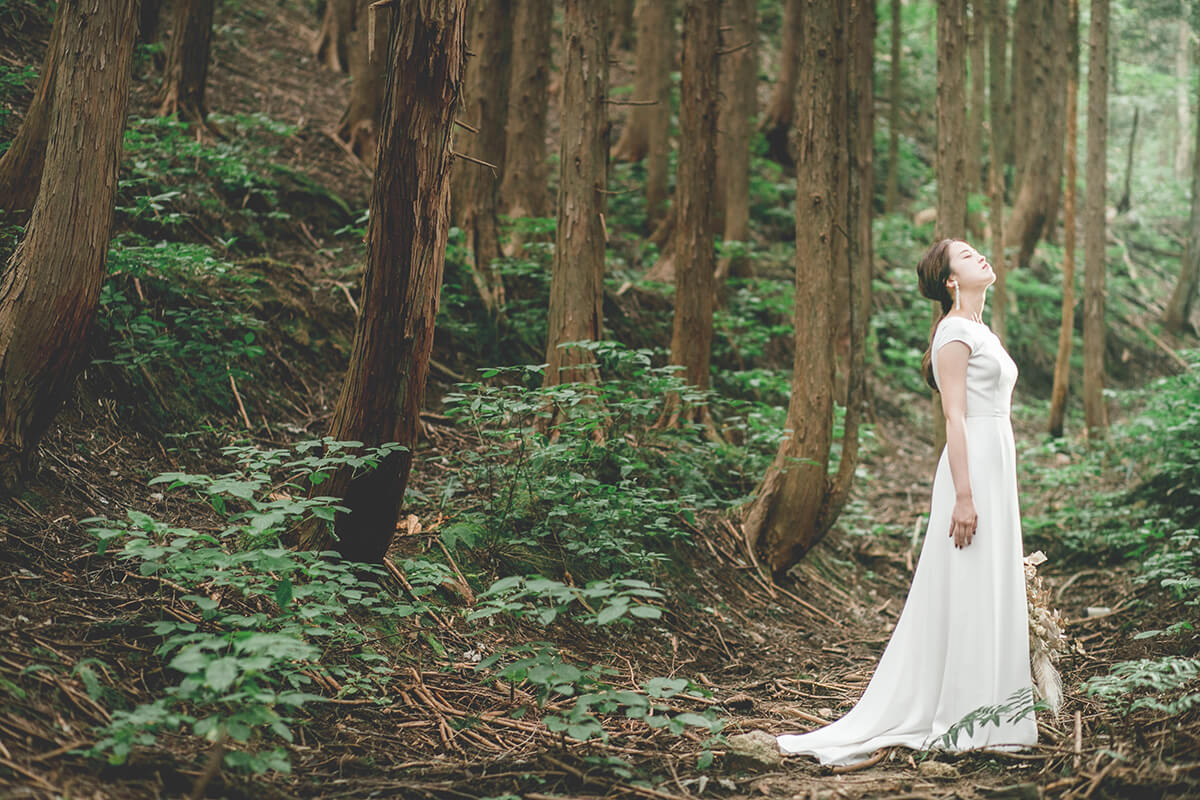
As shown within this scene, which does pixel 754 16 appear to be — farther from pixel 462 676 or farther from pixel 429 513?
pixel 462 676

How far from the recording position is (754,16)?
48.8 ft

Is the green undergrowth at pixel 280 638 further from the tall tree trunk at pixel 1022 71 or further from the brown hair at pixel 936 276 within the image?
the tall tree trunk at pixel 1022 71

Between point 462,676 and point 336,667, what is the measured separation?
743 millimetres

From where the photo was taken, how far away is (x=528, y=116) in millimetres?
11406

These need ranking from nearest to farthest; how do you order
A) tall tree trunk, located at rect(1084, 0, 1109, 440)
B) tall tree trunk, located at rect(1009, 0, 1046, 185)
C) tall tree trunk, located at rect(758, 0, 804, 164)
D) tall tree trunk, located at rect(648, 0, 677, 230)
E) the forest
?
the forest → tall tree trunk, located at rect(1084, 0, 1109, 440) → tall tree trunk, located at rect(648, 0, 677, 230) → tall tree trunk, located at rect(758, 0, 804, 164) → tall tree trunk, located at rect(1009, 0, 1046, 185)

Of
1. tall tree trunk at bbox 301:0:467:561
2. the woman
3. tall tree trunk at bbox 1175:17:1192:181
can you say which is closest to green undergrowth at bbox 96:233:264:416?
tall tree trunk at bbox 301:0:467:561

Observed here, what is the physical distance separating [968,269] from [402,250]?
2.62 metres

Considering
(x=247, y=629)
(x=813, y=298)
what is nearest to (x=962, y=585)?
(x=247, y=629)

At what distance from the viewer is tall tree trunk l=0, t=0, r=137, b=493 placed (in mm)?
3891

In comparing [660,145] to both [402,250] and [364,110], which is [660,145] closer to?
[364,110]

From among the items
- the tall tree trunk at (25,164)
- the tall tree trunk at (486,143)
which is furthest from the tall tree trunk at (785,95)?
the tall tree trunk at (25,164)

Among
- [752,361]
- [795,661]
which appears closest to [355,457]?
[795,661]

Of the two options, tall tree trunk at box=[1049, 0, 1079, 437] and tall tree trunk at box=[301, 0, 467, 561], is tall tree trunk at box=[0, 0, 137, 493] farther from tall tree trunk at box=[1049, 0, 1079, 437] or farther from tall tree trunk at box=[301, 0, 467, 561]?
tall tree trunk at box=[1049, 0, 1079, 437]

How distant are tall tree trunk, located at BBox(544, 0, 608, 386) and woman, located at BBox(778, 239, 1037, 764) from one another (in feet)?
10.8
